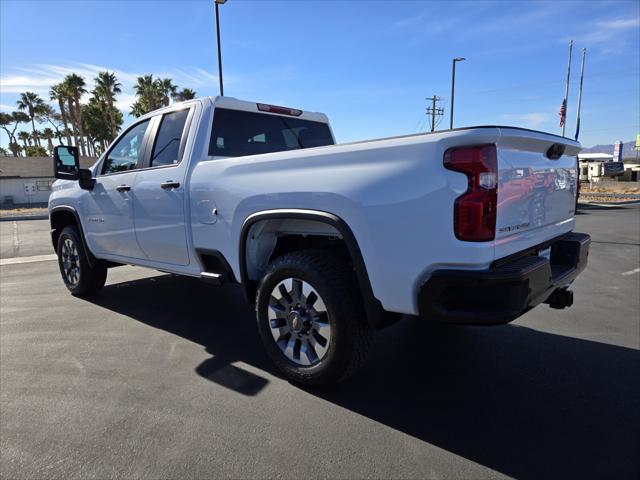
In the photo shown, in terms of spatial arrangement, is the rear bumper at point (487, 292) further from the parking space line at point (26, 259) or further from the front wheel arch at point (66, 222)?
the parking space line at point (26, 259)

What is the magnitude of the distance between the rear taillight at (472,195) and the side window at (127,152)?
10.5 ft

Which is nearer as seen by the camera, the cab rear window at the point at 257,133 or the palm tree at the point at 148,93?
the cab rear window at the point at 257,133

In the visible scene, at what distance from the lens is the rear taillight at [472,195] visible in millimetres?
→ 2125

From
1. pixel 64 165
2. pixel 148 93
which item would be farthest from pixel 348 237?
pixel 148 93

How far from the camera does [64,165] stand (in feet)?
15.1

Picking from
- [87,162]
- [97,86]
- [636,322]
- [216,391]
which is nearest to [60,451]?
[216,391]

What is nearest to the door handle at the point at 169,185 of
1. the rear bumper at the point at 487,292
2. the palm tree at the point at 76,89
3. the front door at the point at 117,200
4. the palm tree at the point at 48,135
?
the front door at the point at 117,200

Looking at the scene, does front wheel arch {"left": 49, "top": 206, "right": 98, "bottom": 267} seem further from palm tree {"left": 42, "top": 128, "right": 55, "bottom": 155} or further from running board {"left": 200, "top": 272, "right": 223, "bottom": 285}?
palm tree {"left": 42, "top": 128, "right": 55, "bottom": 155}

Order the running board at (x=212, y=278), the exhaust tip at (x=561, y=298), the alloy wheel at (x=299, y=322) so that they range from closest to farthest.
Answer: the alloy wheel at (x=299, y=322) → the exhaust tip at (x=561, y=298) → the running board at (x=212, y=278)

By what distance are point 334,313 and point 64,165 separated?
3.62 meters

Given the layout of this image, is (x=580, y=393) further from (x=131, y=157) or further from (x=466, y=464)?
(x=131, y=157)

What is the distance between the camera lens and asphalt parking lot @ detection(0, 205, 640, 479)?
2.21 meters

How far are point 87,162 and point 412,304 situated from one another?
46.9 metres

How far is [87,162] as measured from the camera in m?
42.3
